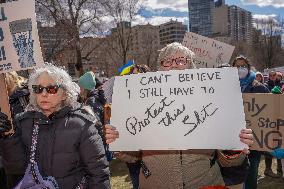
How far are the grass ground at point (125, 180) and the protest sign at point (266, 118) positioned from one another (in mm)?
3459

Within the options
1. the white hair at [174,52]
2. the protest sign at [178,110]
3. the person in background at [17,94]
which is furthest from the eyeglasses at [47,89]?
the person in background at [17,94]

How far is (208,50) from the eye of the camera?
7090 millimetres

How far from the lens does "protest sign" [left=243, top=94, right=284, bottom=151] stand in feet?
11.4

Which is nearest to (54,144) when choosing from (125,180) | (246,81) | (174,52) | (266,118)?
(174,52)

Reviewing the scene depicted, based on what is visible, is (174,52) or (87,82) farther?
(87,82)

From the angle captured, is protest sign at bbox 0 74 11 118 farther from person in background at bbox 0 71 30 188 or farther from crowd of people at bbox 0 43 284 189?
person in background at bbox 0 71 30 188

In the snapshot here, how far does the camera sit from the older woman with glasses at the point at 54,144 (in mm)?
2789

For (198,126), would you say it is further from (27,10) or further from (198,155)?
(27,10)

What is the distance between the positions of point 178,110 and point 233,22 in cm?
10346

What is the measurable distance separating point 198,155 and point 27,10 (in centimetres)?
198

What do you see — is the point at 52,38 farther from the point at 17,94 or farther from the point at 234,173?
the point at 234,173

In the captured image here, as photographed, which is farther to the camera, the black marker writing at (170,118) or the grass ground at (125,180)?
the grass ground at (125,180)

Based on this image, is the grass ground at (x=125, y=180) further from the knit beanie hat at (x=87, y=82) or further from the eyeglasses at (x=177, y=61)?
the eyeglasses at (x=177, y=61)

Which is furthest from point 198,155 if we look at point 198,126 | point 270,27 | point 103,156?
point 270,27
